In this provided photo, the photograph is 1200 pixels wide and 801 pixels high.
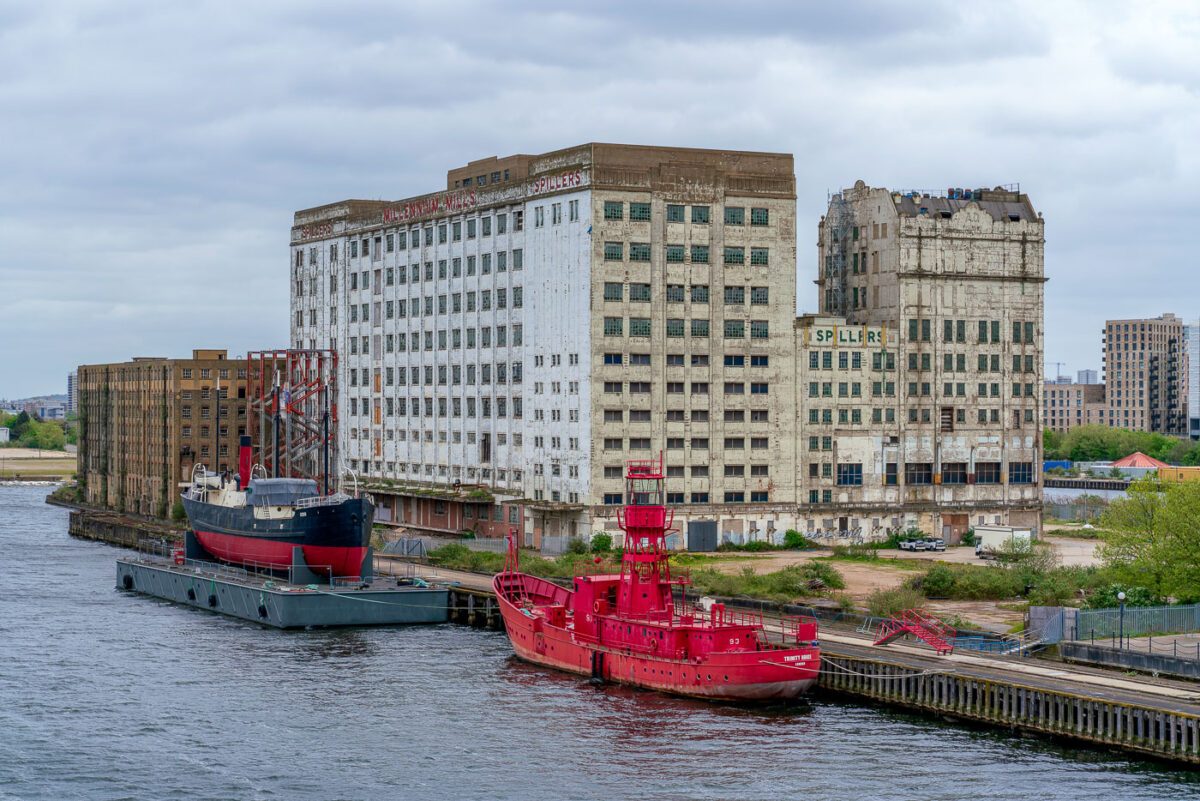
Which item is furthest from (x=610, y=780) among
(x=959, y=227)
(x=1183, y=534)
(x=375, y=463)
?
(x=375, y=463)

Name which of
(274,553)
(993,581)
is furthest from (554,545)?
(993,581)

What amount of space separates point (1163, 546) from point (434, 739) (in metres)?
38.2

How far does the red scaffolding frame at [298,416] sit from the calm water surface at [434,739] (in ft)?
126

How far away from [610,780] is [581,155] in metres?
77.0

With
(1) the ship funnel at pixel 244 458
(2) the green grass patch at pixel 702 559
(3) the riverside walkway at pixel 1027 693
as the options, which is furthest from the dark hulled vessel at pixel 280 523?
(3) the riverside walkway at pixel 1027 693

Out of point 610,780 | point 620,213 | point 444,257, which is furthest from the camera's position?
point 444,257

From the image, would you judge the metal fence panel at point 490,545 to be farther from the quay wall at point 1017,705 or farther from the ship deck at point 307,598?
the quay wall at point 1017,705

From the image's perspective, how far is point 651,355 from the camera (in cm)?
12562

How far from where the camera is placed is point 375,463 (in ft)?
529

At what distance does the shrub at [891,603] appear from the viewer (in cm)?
8331

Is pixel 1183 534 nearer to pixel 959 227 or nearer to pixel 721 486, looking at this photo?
pixel 721 486

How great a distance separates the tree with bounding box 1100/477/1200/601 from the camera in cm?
7600

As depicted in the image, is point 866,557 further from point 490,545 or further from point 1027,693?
point 1027,693

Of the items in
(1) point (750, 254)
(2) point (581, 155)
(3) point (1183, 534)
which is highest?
(2) point (581, 155)
